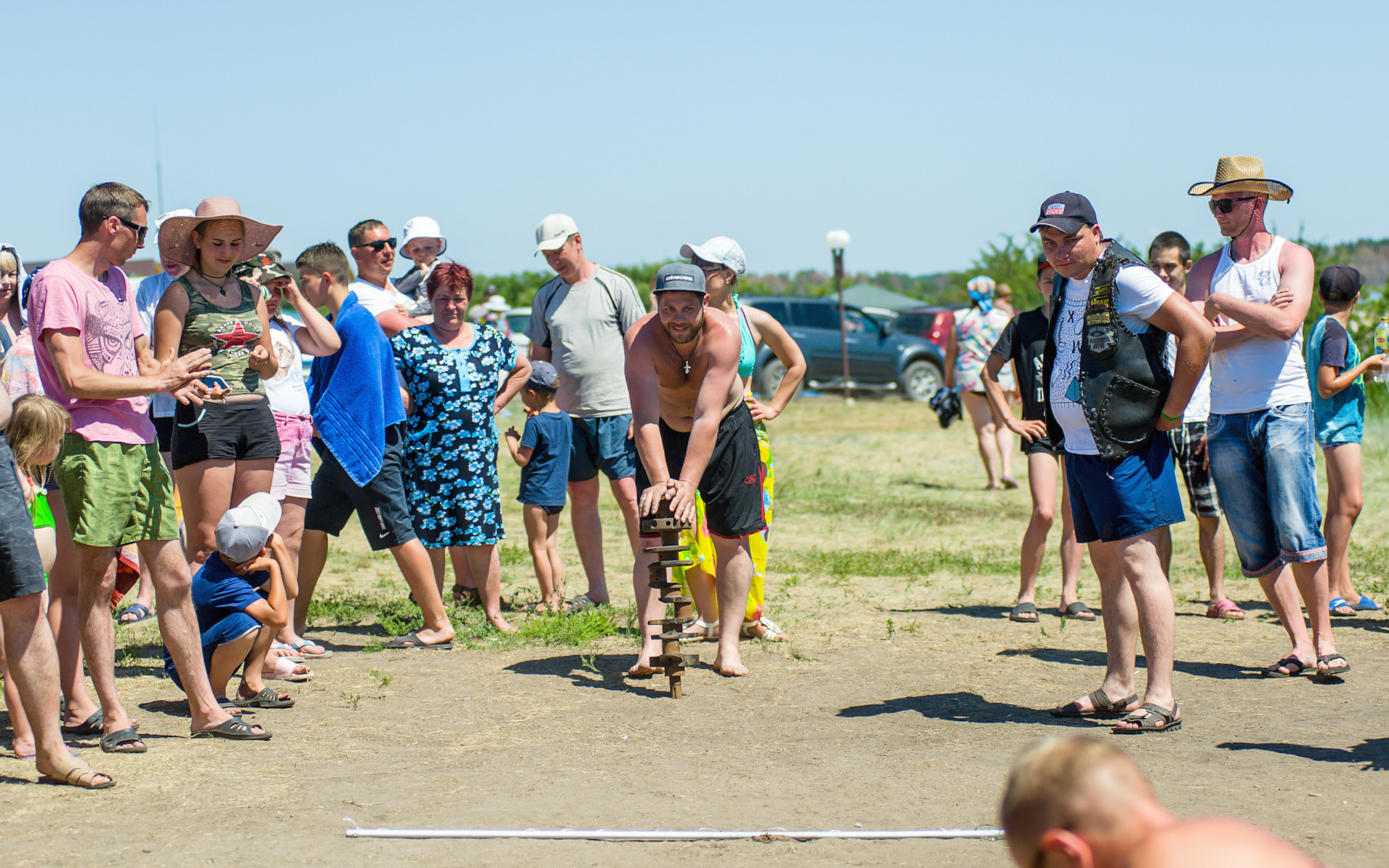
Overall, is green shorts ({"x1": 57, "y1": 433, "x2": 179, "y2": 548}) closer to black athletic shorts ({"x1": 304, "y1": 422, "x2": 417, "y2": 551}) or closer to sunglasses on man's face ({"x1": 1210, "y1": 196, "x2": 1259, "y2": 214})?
black athletic shorts ({"x1": 304, "y1": 422, "x2": 417, "y2": 551})

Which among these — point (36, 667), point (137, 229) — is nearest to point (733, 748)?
point (36, 667)

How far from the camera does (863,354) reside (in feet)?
80.0

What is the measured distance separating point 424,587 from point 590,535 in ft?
4.53

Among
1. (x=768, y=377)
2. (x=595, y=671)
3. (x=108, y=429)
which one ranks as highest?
(x=108, y=429)

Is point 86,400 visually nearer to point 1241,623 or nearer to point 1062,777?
point 1062,777

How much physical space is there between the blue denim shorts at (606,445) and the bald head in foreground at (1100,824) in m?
5.23

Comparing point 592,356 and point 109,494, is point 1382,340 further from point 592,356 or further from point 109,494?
point 109,494

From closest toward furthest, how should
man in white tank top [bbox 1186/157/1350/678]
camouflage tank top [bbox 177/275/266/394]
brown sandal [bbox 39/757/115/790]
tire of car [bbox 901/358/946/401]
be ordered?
brown sandal [bbox 39/757/115/790]
camouflage tank top [bbox 177/275/266/394]
man in white tank top [bbox 1186/157/1350/678]
tire of car [bbox 901/358/946/401]

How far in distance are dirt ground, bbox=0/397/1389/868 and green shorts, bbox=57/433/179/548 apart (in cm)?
77

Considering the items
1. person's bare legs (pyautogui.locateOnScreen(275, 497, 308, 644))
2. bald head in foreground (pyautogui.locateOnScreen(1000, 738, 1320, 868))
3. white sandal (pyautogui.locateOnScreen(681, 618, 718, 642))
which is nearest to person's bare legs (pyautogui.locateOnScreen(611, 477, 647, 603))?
white sandal (pyautogui.locateOnScreen(681, 618, 718, 642))

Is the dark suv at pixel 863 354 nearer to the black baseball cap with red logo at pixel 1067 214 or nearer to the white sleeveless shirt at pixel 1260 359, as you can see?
the white sleeveless shirt at pixel 1260 359

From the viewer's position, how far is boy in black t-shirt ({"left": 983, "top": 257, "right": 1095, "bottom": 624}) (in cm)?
660

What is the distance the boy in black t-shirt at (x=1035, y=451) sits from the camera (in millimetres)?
6598

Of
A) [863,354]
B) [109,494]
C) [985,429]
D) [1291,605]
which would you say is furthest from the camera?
[863,354]
